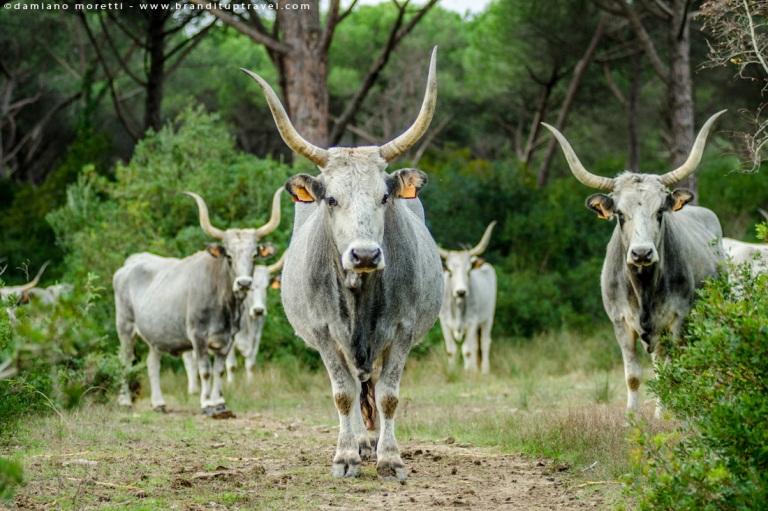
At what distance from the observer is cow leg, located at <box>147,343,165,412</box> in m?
13.6

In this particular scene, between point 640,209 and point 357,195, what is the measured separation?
283 centimetres

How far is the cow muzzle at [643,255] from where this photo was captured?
8.64 meters

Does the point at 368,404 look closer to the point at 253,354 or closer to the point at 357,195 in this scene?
the point at 357,195

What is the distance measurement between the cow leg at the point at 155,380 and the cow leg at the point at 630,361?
6073mm

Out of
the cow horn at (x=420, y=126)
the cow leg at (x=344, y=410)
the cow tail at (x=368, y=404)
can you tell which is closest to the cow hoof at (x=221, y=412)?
the cow tail at (x=368, y=404)

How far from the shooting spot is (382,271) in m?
7.77

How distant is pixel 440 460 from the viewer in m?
8.55

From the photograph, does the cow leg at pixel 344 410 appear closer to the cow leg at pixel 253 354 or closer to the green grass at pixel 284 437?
the green grass at pixel 284 437

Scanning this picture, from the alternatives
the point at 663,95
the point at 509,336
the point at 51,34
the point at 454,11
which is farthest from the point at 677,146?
the point at 454,11

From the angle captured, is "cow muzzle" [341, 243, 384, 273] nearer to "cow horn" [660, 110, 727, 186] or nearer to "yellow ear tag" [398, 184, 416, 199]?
"yellow ear tag" [398, 184, 416, 199]

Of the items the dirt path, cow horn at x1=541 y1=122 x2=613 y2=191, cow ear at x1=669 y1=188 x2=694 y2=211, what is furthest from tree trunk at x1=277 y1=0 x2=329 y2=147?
cow ear at x1=669 y1=188 x2=694 y2=211

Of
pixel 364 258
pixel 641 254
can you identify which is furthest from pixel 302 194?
pixel 641 254

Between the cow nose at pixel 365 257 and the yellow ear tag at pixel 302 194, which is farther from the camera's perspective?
the yellow ear tag at pixel 302 194

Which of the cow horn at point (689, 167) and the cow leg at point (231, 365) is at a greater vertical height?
the cow horn at point (689, 167)
